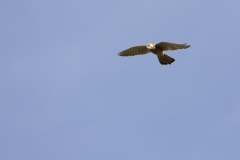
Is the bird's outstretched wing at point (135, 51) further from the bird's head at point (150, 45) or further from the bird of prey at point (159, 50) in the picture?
the bird's head at point (150, 45)

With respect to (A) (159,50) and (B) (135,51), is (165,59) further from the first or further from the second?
(B) (135,51)

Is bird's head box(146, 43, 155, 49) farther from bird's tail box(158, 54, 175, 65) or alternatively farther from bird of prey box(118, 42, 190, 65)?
bird's tail box(158, 54, 175, 65)

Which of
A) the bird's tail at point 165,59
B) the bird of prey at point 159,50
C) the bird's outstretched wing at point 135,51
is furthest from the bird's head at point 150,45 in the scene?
the bird's tail at point 165,59

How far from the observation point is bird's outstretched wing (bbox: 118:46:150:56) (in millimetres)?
43562

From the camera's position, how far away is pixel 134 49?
43.6 m

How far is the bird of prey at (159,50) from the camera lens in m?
42.7

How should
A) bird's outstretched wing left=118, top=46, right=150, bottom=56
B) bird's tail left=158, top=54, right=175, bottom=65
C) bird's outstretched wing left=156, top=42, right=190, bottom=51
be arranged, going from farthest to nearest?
bird's outstretched wing left=118, top=46, right=150, bottom=56 → bird's tail left=158, top=54, right=175, bottom=65 → bird's outstretched wing left=156, top=42, right=190, bottom=51

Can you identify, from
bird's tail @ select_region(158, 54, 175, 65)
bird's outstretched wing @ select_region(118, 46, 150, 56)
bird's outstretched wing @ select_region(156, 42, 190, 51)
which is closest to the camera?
bird's outstretched wing @ select_region(156, 42, 190, 51)

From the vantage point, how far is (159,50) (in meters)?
43.2

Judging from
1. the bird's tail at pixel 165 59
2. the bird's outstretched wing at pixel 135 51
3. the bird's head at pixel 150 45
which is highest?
the bird's outstretched wing at pixel 135 51

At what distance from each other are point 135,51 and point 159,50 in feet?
3.79

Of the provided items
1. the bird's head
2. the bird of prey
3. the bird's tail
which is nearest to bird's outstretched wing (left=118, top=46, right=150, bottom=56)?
the bird of prey

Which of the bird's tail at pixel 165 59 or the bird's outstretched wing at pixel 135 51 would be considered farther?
the bird's outstretched wing at pixel 135 51

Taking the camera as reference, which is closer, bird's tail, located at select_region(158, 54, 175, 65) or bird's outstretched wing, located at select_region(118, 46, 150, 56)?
bird's tail, located at select_region(158, 54, 175, 65)
